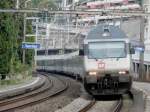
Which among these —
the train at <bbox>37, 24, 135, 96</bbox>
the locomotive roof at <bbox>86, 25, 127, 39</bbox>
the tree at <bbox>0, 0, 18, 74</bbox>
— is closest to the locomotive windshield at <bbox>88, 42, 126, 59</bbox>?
the train at <bbox>37, 24, 135, 96</bbox>

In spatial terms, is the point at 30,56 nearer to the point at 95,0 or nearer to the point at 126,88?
the point at 126,88

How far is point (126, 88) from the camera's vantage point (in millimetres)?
26359

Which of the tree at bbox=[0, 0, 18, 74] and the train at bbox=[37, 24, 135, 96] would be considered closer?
the train at bbox=[37, 24, 135, 96]

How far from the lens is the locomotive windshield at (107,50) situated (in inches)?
1047

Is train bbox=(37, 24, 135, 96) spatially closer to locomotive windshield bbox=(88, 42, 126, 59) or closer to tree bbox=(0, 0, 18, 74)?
locomotive windshield bbox=(88, 42, 126, 59)

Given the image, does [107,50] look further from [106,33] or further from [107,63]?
[106,33]

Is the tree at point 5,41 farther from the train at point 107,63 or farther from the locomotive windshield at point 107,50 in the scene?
the locomotive windshield at point 107,50

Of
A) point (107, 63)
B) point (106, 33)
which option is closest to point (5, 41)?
point (106, 33)

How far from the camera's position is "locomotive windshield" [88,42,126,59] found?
26.6 meters

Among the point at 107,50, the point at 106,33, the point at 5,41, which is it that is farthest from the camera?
the point at 5,41

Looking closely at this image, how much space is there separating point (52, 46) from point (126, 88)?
91526 millimetres

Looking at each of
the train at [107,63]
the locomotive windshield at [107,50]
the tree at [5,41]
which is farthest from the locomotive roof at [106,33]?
the tree at [5,41]

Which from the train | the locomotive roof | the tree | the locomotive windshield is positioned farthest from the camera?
the tree

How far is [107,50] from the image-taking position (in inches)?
1049
